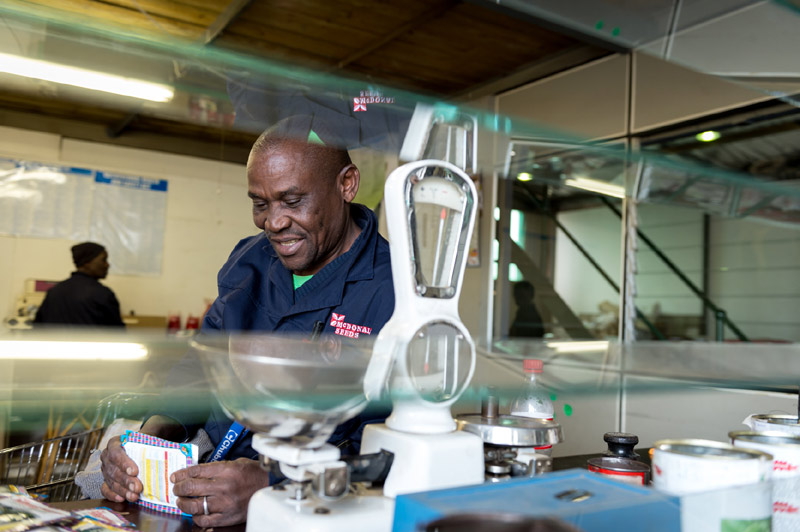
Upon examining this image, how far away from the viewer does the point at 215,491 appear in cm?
85

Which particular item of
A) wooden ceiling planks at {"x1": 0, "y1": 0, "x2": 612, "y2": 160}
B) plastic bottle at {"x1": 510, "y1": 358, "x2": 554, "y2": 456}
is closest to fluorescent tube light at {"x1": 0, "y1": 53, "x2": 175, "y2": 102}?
plastic bottle at {"x1": 510, "y1": 358, "x2": 554, "y2": 456}

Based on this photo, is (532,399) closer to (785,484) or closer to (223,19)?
(785,484)

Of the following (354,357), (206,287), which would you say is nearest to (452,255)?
(354,357)

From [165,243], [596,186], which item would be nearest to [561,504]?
[596,186]

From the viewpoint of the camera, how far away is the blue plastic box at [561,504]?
0.50 meters

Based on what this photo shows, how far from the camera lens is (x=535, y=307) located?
4398mm

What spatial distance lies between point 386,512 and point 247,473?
347 millimetres

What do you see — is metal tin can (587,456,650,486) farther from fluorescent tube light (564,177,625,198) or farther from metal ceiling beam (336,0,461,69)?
fluorescent tube light (564,177,625,198)

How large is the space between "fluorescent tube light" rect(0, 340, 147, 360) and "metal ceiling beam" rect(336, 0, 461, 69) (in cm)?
313

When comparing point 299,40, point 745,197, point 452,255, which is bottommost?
point 452,255

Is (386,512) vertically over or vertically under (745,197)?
under

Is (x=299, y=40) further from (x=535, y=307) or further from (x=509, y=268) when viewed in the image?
(x=535, y=307)

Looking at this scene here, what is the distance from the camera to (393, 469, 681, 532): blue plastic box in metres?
0.50

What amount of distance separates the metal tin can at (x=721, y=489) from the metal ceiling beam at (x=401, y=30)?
10.3 feet
